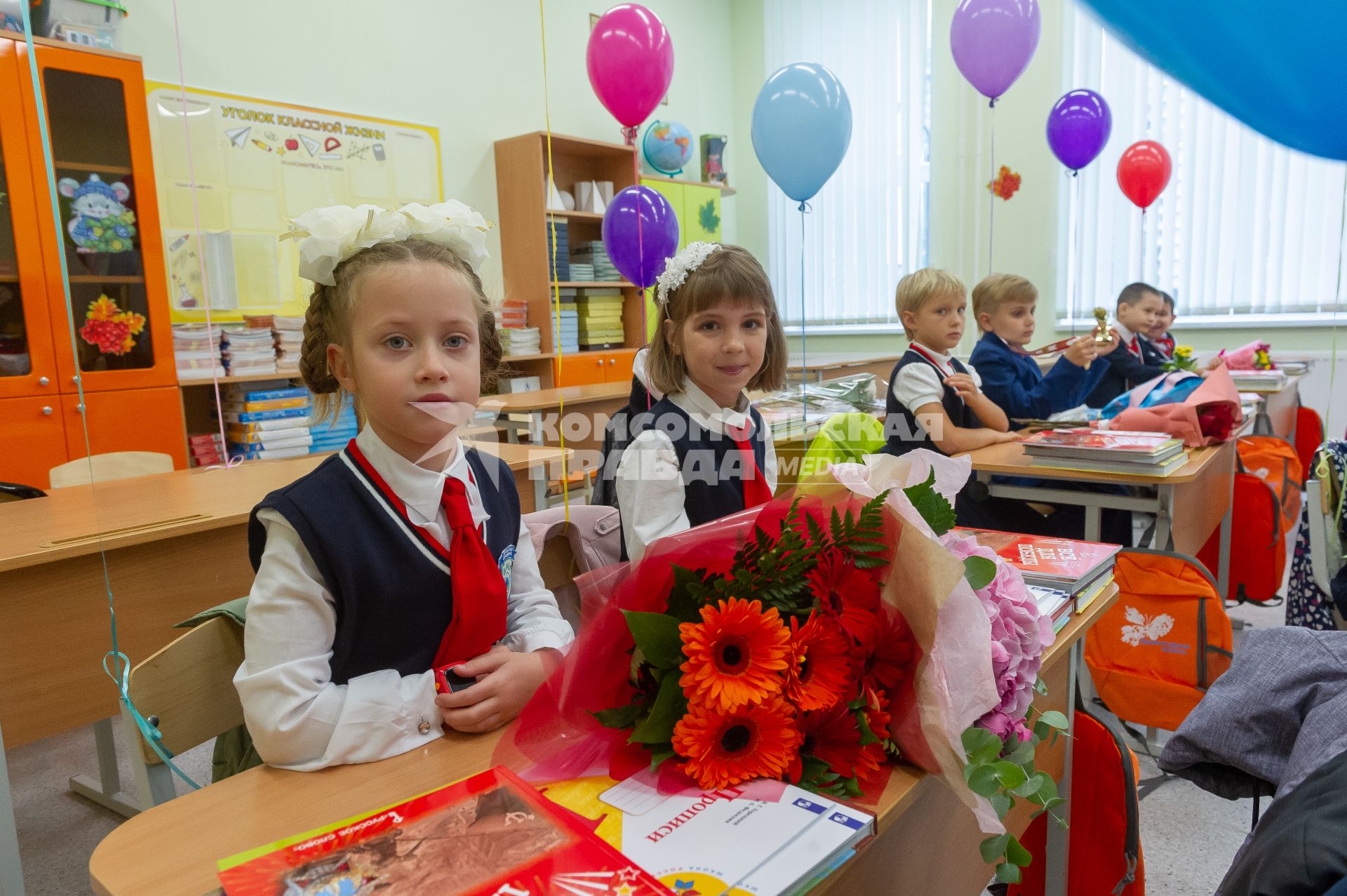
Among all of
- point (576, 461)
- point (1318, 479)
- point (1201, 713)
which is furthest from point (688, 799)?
point (576, 461)

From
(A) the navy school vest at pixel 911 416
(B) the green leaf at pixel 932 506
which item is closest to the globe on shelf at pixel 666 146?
(A) the navy school vest at pixel 911 416

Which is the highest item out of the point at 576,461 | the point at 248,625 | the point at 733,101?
the point at 733,101

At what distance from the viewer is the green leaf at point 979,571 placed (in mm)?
650

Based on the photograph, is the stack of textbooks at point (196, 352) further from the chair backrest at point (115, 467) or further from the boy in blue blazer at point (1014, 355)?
the boy in blue blazer at point (1014, 355)

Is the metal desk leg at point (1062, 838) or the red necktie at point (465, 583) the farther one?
the metal desk leg at point (1062, 838)

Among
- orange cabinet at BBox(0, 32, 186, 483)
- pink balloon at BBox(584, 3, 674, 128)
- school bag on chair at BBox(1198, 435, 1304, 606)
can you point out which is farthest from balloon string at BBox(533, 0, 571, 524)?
school bag on chair at BBox(1198, 435, 1304, 606)

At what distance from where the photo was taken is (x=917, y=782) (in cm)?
65

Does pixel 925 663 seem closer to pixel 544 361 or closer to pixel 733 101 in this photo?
pixel 544 361

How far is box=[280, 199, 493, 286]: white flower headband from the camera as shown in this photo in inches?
34.6

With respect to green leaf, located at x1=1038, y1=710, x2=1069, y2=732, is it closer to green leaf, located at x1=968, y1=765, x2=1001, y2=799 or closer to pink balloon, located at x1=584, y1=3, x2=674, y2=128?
green leaf, located at x1=968, y1=765, x2=1001, y2=799

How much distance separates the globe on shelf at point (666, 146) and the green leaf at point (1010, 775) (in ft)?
16.9

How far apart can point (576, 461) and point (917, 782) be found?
2.12 metres

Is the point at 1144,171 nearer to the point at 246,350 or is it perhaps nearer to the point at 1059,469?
the point at 1059,469

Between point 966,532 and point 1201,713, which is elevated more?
point 966,532
